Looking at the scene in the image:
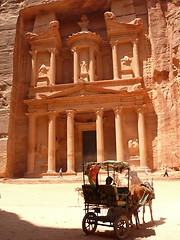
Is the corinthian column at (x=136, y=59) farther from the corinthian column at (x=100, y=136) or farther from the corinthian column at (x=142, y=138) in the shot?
the corinthian column at (x=100, y=136)

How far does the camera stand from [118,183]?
9.10 m

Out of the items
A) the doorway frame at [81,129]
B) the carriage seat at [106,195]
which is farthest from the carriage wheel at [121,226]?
the doorway frame at [81,129]

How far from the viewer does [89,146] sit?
88.0ft

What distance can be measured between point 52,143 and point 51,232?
1713 centimetres

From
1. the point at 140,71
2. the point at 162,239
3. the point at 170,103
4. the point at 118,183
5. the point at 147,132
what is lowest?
the point at 162,239

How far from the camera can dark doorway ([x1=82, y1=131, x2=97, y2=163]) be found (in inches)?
1043

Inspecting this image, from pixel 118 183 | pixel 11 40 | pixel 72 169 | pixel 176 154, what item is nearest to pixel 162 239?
pixel 118 183

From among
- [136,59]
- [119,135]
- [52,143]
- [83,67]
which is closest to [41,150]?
[52,143]

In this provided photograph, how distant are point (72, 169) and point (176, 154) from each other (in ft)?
27.6

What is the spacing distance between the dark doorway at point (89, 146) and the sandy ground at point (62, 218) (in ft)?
35.6

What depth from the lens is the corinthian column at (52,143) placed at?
78.7ft

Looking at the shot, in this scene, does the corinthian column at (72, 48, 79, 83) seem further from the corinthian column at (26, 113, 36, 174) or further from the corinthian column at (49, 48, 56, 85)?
the corinthian column at (26, 113, 36, 174)

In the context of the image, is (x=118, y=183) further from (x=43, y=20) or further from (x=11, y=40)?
(x=43, y=20)

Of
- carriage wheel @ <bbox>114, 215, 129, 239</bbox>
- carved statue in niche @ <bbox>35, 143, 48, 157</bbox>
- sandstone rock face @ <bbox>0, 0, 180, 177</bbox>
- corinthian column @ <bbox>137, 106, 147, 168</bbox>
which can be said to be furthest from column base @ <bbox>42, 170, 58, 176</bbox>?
carriage wheel @ <bbox>114, 215, 129, 239</bbox>
